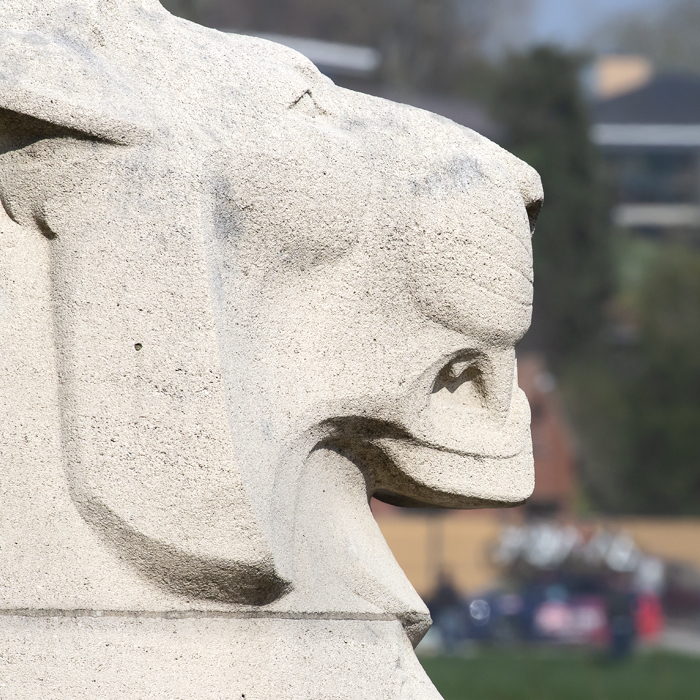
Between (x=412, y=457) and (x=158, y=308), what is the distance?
0.59m

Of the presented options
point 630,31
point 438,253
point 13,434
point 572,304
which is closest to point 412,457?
point 438,253

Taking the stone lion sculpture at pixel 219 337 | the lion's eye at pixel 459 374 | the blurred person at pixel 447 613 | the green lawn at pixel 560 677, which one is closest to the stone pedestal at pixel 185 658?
the stone lion sculpture at pixel 219 337

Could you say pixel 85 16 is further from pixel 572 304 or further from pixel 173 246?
pixel 572 304

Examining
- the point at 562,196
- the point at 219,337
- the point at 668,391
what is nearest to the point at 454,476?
the point at 219,337

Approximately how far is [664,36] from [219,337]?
33.7 metres

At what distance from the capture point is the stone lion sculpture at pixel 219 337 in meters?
1.92

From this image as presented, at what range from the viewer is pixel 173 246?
1.94 meters

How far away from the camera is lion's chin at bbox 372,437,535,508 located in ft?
7.32

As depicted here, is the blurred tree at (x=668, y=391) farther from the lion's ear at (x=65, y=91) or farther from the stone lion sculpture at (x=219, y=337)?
the lion's ear at (x=65, y=91)

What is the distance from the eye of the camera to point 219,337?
1.96m

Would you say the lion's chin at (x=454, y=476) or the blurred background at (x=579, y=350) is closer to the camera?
the lion's chin at (x=454, y=476)

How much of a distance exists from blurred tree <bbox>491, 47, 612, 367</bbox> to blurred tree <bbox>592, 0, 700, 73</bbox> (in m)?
5.49

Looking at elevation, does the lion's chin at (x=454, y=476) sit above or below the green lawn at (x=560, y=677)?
above

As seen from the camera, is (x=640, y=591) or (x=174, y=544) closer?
(x=174, y=544)
